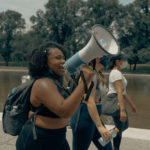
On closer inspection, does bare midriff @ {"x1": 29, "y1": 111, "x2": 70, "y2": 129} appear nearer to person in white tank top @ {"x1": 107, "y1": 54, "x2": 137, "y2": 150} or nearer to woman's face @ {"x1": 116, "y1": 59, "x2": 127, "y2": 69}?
person in white tank top @ {"x1": 107, "y1": 54, "x2": 137, "y2": 150}

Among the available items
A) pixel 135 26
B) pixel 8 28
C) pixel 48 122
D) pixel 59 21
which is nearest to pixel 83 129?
pixel 48 122

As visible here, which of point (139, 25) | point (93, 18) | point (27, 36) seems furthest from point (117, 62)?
point (27, 36)

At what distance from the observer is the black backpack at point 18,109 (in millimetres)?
1868

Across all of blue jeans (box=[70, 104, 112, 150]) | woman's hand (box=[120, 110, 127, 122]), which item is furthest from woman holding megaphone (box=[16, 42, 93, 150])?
woman's hand (box=[120, 110, 127, 122])

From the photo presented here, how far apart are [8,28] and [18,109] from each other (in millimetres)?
67472

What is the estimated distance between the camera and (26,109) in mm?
1911

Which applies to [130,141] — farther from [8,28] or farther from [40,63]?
[8,28]

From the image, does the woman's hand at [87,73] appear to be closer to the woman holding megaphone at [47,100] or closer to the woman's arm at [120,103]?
the woman holding megaphone at [47,100]

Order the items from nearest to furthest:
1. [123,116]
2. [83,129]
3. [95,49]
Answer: [95,49] < [83,129] < [123,116]

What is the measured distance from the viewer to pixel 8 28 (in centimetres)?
6588

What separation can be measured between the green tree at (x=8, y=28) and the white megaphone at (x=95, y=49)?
213ft

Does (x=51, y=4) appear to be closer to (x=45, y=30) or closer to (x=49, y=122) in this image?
(x=45, y=30)

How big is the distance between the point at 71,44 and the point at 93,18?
6.99 metres

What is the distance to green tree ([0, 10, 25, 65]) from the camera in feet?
213
